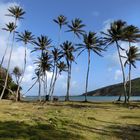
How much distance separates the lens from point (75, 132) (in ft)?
69.9

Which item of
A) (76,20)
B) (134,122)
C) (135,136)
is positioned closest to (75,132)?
(135,136)

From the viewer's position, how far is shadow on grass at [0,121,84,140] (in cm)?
1845

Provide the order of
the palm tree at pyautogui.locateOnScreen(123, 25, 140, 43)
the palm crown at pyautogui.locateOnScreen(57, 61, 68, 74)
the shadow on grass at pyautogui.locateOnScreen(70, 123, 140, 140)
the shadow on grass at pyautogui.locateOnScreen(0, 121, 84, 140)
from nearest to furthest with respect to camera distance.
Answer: the shadow on grass at pyautogui.locateOnScreen(0, 121, 84, 140)
the shadow on grass at pyautogui.locateOnScreen(70, 123, 140, 140)
the palm tree at pyautogui.locateOnScreen(123, 25, 140, 43)
the palm crown at pyautogui.locateOnScreen(57, 61, 68, 74)

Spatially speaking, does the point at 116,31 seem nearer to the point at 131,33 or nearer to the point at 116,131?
the point at 131,33

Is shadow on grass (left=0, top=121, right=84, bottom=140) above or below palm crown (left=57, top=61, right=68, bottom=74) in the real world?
below

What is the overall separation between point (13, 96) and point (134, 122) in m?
58.0

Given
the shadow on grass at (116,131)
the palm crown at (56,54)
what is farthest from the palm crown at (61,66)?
the shadow on grass at (116,131)

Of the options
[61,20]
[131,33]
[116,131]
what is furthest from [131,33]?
[116,131]

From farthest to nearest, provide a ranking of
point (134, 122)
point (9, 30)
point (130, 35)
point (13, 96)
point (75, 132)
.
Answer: point (13, 96), point (9, 30), point (130, 35), point (134, 122), point (75, 132)

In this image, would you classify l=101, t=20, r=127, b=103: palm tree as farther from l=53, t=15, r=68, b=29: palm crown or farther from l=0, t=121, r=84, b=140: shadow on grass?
l=0, t=121, r=84, b=140: shadow on grass

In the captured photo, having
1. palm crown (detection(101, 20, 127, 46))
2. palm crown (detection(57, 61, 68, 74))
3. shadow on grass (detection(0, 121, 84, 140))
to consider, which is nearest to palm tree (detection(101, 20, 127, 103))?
palm crown (detection(101, 20, 127, 46))

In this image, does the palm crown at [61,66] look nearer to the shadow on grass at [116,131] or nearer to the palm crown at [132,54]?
the palm crown at [132,54]

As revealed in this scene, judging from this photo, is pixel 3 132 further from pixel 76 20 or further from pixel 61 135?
pixel 76 20

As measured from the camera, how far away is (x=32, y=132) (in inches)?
775
